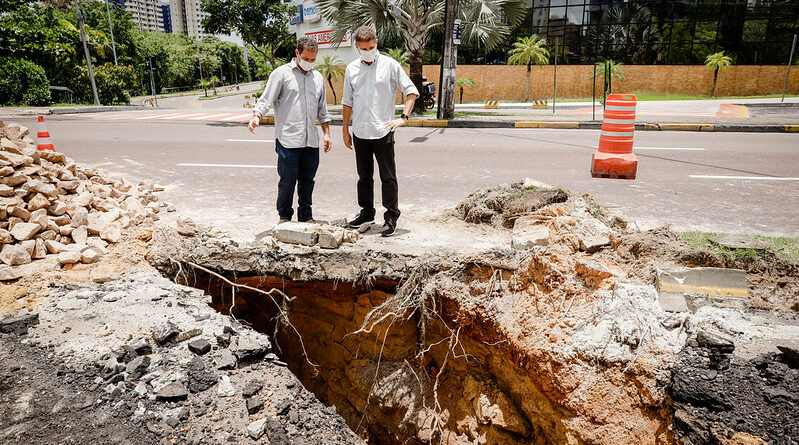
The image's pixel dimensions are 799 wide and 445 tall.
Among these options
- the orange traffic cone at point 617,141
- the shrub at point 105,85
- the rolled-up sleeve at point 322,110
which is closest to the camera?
the rolled-up sleeve at point 322,110

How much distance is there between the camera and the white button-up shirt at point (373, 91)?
3990 mm

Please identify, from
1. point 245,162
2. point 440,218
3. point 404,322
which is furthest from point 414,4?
point 404,322

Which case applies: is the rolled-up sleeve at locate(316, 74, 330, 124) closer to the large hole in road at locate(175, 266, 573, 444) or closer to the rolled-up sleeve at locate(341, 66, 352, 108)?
the rolled-up sleeve at locate(341, 66, 352, 108)

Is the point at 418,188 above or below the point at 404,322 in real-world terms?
above

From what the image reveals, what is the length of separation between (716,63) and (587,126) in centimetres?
1789

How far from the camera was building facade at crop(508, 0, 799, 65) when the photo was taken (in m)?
27.7

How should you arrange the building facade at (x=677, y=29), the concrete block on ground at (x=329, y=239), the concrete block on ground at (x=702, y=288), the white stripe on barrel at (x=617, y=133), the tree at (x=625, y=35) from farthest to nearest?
1. the tree at (x=625, y=35)
2. the building facade at (x=677, y=29)
3. the white stripe on barrel at (x=617, y=133)
4. the concrete block on ground at (x=329, y=239)
5. the concrete block on ground at (x=702, y=288)

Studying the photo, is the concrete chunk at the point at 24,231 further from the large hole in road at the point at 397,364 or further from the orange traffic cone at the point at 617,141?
the orange traffic cone at the point at 617,141

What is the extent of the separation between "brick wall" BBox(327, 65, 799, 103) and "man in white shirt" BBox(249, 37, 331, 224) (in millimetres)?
22824

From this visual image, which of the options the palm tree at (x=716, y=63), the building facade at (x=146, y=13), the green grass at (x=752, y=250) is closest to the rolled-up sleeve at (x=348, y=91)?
the green grass at (x=752, y=250)

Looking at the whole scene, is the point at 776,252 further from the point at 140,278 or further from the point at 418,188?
the point at 140,278

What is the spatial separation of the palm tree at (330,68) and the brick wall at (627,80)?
1.95m

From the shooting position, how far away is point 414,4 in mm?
14672

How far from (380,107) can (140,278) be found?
89.0 inches
